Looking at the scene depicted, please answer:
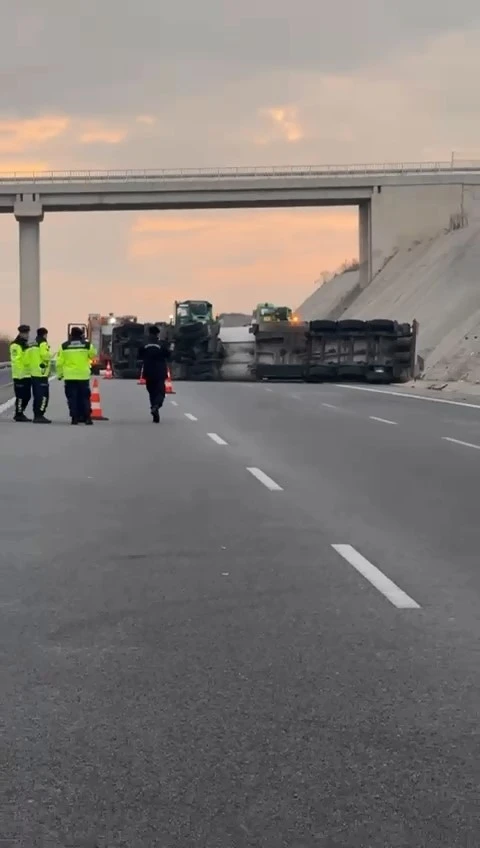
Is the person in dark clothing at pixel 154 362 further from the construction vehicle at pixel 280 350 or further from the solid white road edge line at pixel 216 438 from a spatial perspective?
the construction vehicle at pixel 280 350

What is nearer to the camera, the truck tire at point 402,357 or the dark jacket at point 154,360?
the dark jacket at point 154,360

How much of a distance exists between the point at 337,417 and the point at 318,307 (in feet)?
338

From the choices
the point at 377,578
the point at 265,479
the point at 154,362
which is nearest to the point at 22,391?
the point at 154,362

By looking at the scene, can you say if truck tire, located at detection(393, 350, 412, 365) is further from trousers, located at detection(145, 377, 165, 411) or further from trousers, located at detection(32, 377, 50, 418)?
trousers, located at detection(32, 377, 50, 418)

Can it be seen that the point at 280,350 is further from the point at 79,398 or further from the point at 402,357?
the point at 79,398

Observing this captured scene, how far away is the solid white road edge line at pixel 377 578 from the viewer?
7738mm

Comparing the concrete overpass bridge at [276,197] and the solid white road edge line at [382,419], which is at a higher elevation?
the concrete overpass bridge at [276,197]

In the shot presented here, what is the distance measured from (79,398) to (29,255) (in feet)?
176

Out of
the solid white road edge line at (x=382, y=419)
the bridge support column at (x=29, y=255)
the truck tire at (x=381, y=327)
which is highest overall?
the bridge support column at (x=29, y=255)

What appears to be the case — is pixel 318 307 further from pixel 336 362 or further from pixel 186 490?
pixel 186 490

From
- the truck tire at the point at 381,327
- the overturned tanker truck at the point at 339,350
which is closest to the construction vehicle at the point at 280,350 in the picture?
the overturned tanker truck at the point at 339,350

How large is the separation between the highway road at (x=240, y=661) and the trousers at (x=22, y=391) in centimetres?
977

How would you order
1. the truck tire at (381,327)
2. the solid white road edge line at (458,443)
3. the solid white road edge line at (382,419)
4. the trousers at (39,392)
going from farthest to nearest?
the truck tire at (381,327) < the solid white road edge line at (382,419) < the trousers at (39,392) < the solid white road edge line at (458,443)

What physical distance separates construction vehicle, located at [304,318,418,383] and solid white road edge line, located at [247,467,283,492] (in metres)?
33.7
